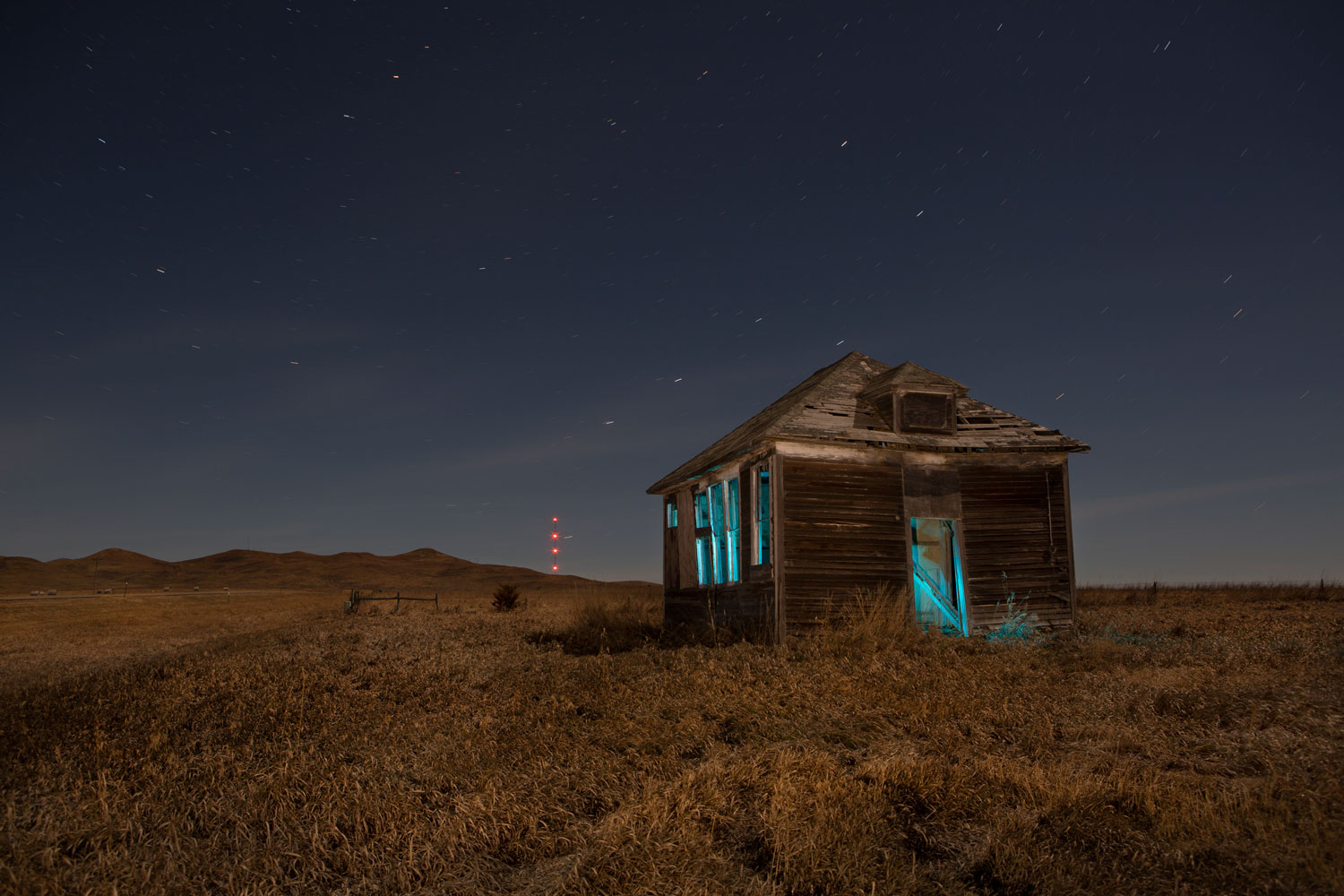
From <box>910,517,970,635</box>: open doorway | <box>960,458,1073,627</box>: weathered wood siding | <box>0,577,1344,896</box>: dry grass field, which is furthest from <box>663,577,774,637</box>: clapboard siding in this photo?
<box>960,458,1073,627</box>: weathered wood siding

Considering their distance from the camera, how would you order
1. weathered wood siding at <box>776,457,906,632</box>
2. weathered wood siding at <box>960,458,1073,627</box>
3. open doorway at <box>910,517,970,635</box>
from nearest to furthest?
weathered wood siding at <box>776,457,906,632</box> < open doorway at <box>910,517,970,635</box> < weathered wood siding at <box>960,458,1073,627</box>

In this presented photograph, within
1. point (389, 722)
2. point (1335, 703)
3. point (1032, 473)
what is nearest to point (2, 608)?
point (389, 722)

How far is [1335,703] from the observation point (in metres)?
7.27

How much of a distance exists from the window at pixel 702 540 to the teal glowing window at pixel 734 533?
4.10 ft

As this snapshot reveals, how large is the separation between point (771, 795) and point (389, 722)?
4.03 meters

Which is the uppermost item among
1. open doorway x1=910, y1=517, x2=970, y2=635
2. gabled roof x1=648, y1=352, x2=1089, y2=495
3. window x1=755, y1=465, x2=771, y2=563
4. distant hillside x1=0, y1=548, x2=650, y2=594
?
gabled roof x1=648, y1=352, x2=1089, y2=495

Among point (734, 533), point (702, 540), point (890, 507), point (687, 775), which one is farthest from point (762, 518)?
point (687, 775)

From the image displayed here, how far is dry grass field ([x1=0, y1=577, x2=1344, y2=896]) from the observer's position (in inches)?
156

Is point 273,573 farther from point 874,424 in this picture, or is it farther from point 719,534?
point 874,424

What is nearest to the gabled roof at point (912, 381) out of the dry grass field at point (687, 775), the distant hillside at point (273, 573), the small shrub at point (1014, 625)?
the small shrub at point (1014, 625)

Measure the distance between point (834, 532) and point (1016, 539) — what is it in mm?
4089

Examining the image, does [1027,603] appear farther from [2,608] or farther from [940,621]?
[2,608]

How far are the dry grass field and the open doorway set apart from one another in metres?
3.43

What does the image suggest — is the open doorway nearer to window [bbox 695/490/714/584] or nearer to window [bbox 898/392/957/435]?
window [bbox 898/392/957/435]
